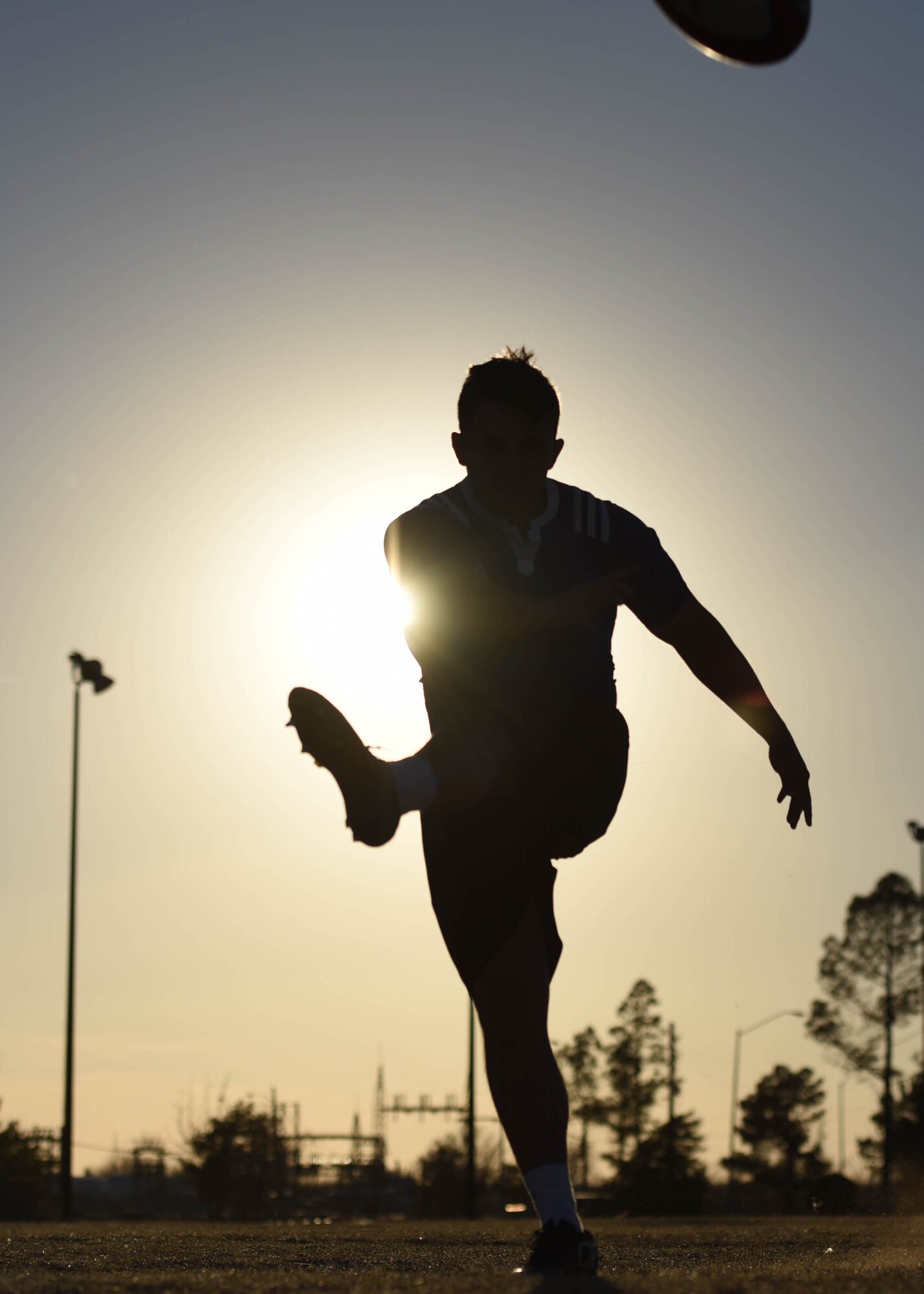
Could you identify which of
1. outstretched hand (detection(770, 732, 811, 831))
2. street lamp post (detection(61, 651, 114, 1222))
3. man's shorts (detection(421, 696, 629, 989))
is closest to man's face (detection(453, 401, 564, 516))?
man's shorts (detection(421, 696, 629, 989))

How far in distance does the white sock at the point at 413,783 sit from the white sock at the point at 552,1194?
32.5 inches

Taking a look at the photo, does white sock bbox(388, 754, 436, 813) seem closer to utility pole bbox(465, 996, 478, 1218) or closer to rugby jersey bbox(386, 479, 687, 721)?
rugby jersey bbox(386, 479, 687, 721)

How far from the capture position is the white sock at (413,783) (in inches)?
135

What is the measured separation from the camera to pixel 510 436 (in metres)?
3.76

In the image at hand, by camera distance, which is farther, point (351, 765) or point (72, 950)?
point (72, 950)

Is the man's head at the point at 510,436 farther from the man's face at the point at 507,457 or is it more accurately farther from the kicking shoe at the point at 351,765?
the kicking shoe at the point at 351,765

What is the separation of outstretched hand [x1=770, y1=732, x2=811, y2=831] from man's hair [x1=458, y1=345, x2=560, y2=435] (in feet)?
3.48

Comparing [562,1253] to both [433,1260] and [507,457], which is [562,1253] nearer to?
[433,1260]

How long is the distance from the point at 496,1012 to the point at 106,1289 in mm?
1008

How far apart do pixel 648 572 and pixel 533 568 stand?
15.8 inches

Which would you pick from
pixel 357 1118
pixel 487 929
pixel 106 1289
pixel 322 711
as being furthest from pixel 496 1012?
pixel 357 1118

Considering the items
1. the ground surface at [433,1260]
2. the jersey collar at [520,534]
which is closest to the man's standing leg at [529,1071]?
the ground surface at [433,1260]

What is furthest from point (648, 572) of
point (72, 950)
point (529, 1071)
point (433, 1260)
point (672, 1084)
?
point (672, 1084)

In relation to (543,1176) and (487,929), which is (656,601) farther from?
(543,1176)
